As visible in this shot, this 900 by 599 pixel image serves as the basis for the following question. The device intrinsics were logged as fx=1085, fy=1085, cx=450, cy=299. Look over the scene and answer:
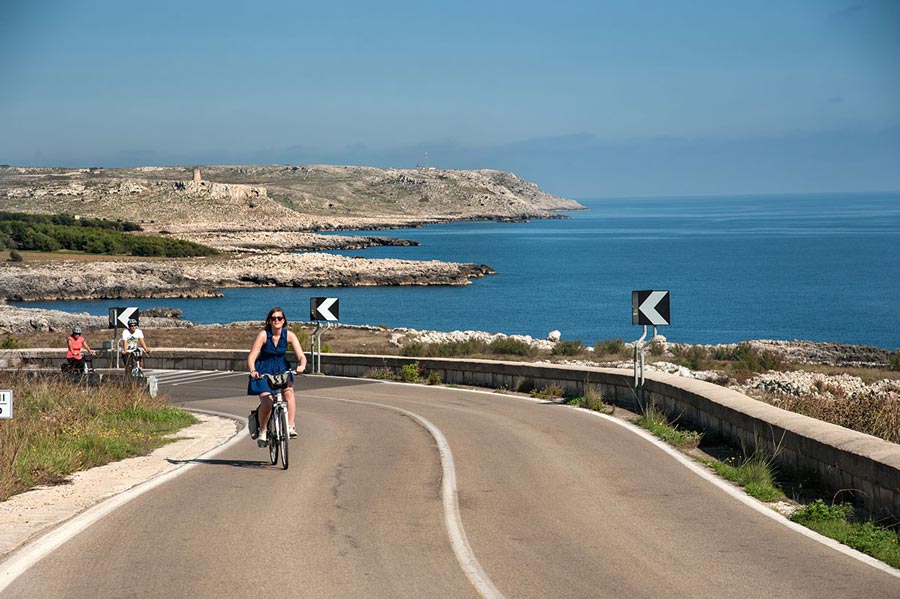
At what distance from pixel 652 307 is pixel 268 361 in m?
8.53

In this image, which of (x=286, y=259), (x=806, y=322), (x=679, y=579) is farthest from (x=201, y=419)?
(x=286, y=259)

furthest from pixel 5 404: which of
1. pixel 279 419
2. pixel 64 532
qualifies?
pixel 279 419

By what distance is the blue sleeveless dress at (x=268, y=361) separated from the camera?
12.1 m

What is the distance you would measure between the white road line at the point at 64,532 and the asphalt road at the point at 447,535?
0.14m

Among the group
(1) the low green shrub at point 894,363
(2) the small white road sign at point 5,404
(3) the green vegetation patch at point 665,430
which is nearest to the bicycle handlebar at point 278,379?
(2) the small white road sign at point 5,404

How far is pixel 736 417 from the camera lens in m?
13.7

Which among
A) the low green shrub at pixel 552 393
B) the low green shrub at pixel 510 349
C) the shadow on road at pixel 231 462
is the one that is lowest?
the low green shrub at pixel 510 349

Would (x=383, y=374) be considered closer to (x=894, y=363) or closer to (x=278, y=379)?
(x=278, y=379)

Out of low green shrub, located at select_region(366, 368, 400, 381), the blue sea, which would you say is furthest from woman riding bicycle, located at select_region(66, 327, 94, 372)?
the blue sea

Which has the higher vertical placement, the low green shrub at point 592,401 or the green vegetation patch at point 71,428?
the green vegetation patch at point 71,428

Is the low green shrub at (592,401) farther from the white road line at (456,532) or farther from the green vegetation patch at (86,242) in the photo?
the green vegetation patch at (86,242)

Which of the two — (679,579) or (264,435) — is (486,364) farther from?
(679,579)

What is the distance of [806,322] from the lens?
73.2 m

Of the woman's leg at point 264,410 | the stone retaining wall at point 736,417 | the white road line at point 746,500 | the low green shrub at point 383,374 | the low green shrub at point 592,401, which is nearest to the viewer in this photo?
the white road line at point 746,500
